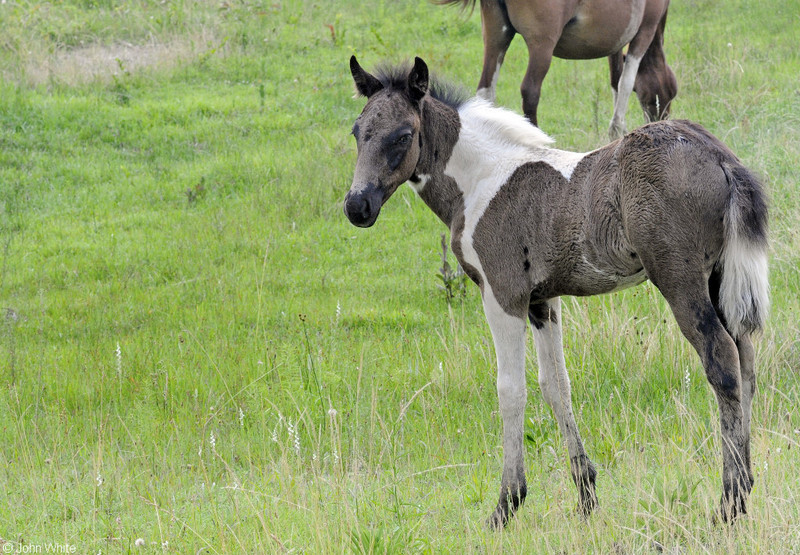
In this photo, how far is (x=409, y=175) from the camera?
4.33 meters

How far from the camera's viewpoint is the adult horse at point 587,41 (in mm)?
7965

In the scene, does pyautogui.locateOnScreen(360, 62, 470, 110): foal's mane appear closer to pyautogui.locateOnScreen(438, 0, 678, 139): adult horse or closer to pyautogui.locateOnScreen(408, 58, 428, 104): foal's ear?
pyautogui.locateOnScreen(408, 58, 428, 104): foal's ear

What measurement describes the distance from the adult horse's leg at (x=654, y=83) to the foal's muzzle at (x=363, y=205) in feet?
21.0

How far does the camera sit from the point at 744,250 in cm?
347

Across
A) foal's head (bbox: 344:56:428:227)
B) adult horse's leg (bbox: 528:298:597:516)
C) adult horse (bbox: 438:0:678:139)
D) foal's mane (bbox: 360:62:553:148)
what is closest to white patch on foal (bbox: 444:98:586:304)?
foal's mane (bbox: 360:62:553:148)

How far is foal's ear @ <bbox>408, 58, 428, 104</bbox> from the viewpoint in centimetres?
422

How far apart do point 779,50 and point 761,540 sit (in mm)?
10968

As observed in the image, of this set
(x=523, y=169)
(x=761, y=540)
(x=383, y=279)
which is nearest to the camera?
(x=761, y=540)

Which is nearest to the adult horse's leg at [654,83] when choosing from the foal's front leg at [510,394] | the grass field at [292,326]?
the grass field at [292,326]

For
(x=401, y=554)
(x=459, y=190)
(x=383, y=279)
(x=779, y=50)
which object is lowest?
(x=401, y=554)

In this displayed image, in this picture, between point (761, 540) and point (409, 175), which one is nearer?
point (761, 540)

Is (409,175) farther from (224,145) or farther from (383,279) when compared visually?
(224,145)

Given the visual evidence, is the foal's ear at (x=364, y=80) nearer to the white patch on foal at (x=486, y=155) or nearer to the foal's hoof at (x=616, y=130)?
the white patch on foal at (x=486, y=155)

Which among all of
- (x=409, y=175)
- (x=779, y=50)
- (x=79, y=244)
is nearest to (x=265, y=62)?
(x=79, y=244)
